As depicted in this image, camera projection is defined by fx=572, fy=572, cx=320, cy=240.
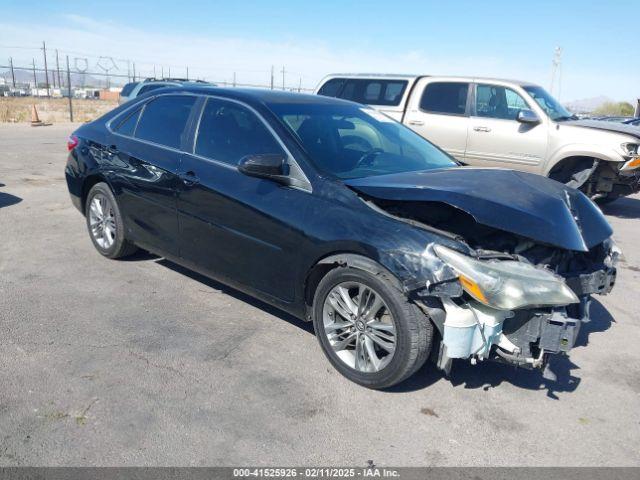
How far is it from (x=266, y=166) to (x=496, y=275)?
164 cm

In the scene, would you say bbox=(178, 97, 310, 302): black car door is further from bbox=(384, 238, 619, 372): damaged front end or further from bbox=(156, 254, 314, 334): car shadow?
bbox=(384, 238, 619, 372): damaged front end

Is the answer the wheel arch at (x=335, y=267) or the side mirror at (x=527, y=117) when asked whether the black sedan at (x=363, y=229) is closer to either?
the wheel arch at (x=335, y=267)

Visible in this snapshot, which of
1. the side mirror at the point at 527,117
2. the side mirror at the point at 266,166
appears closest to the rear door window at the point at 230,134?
the side mirror at the point at 266,166

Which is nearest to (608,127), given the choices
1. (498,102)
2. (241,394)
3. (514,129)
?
(514,129)

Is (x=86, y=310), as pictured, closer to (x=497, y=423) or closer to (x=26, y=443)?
(x=26, y=443)

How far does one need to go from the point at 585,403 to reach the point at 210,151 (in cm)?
315

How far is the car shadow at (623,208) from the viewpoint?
981cm

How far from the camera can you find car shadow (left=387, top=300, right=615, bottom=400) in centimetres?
366

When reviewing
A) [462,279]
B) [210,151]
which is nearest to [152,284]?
[210,151]

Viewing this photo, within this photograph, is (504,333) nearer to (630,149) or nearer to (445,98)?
(630,149)

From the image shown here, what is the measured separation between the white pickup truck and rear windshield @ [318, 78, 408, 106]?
2 centimetres

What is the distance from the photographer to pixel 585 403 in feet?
11.6

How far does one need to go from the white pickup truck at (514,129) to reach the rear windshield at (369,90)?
0.02 metres

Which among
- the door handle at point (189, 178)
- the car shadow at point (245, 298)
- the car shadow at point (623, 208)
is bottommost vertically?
the car shadow at point (623, 208)
